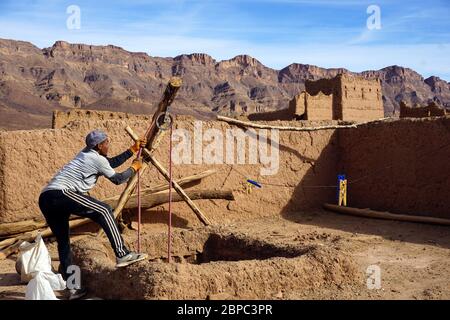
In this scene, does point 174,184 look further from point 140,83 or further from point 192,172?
point 140,83

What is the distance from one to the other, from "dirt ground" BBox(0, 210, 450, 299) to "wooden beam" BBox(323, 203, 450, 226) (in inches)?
3.5

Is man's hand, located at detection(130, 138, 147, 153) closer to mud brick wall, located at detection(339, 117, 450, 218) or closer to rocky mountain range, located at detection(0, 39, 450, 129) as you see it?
mud brick wall, located at detection(339, 117, 450, 218)

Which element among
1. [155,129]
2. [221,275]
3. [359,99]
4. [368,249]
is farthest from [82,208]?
[359,99]

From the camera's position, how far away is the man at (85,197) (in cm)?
442

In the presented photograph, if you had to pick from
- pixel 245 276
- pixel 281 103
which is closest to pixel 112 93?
pixel 281 103

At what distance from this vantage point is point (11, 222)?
709 centimetres

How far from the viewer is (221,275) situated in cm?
429

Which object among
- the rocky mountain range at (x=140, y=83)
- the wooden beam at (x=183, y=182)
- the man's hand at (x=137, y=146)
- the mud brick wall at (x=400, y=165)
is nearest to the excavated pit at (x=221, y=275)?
the man's hand at (x=137, y=146)

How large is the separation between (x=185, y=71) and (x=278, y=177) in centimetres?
9555

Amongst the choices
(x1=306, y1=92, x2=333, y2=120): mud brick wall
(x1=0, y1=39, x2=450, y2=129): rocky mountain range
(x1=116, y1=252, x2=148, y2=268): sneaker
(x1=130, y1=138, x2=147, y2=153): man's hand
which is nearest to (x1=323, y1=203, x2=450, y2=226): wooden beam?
(x1=130, y1=138, x2=147, y2=153): man's hand

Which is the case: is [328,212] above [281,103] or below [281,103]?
below

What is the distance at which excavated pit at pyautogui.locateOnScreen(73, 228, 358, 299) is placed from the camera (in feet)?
13.5

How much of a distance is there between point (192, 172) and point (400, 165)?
3.53 meters
